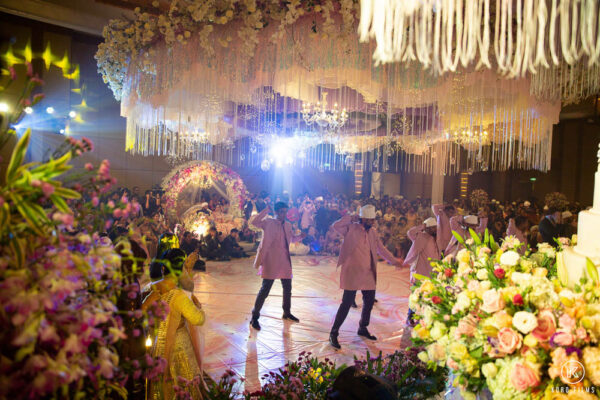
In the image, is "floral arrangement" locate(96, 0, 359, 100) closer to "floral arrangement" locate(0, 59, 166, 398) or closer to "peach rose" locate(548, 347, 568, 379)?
"floral arrangement" locate(0, 59, 166, 398)

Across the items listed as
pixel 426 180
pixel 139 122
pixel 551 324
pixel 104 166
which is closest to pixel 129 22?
pixel 139 122

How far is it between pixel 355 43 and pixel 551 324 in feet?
8.86

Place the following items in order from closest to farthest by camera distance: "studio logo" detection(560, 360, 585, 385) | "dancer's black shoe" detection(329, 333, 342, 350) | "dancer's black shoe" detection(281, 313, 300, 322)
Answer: "studio logo" detection(560, 360, 585, 385) < "dancer's black shoe" detection(329, 333, 342, 350) < "dancer's black shoe" detection(281, 313, 300, 322)

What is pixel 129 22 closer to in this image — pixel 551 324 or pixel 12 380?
pixel 12 380

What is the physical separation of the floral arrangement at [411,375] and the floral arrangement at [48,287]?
224 centimetres

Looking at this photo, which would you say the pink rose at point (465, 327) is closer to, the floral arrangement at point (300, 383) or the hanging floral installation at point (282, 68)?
the floral arrangement at point (300, 383)

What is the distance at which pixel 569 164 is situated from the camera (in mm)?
15742

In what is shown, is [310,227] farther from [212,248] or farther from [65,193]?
[65,193]

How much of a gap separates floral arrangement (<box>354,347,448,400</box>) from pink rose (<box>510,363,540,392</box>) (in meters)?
1.54

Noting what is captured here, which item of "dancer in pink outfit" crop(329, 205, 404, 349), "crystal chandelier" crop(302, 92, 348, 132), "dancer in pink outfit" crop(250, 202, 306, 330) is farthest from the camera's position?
"crystal chandelier" crop(302, 92, 348, 132)

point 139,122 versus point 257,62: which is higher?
point 257,62

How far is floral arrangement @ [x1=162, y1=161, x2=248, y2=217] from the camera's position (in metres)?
10.5

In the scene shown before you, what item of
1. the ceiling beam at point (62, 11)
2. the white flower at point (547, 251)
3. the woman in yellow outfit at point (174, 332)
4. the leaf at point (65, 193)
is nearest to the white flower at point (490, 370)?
the white flower at point (547, 251)

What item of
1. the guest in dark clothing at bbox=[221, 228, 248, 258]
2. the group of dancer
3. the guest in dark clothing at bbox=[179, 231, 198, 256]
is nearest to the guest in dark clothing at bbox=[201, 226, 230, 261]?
the guest in dark clothing at bbox=[221, 228, 248, 258]
